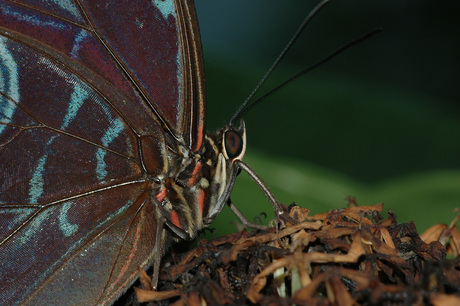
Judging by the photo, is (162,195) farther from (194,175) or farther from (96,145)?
(96,145)

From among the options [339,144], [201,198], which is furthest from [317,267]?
[339,144]

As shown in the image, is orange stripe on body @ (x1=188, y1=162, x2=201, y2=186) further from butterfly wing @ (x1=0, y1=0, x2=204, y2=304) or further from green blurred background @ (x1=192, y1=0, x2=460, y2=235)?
green blurred background @ (x1=192, y1=0, x2=460, y2=235)

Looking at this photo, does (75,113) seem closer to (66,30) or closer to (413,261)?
(66,30)

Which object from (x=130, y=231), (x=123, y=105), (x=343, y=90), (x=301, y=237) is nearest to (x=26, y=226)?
(x=130, y=231)

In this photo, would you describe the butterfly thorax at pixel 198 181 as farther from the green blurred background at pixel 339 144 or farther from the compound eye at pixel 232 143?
the green blurred background at pixel 339 144

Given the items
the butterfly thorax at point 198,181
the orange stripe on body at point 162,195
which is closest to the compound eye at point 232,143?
the butterfly thorax at point 198,181

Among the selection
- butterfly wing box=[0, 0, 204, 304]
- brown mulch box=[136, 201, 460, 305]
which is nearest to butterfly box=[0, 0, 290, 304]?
butterfly wing box=[0, 0, 204, 304]
